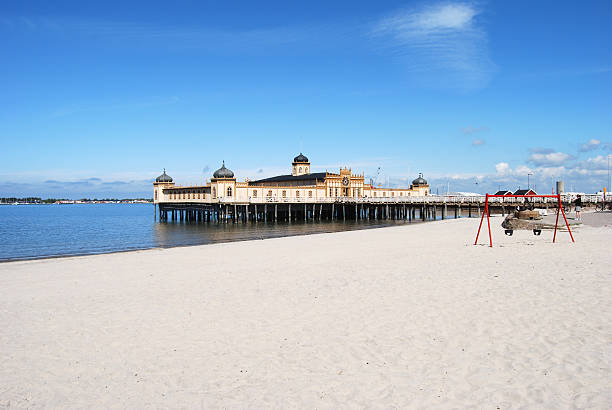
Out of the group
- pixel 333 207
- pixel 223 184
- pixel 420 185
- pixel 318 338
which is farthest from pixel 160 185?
pixel 318 338

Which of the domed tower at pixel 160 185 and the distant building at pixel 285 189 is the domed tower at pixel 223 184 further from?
the domed tower at pixel 160 185

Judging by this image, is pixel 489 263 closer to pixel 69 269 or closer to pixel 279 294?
pixel 279 294

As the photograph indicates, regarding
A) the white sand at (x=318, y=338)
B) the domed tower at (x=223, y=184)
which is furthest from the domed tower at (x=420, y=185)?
the white sand at (x=318, y=338)

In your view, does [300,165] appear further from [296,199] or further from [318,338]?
[318,338]

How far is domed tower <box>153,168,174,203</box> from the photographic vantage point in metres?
69.6

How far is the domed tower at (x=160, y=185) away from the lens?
2741 inches

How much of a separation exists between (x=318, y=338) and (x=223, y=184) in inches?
2048

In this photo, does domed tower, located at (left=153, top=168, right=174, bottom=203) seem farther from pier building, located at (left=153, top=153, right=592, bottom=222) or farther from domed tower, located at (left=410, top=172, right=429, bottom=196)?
domed tower, located at (left=410, top=172, right=429, bottom=196)

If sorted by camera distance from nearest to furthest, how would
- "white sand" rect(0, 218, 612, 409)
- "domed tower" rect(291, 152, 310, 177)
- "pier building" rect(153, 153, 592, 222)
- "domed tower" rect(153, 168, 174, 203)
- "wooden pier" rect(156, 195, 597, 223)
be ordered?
"white sand" rect(0, 218, 612, 409) < "wooden pier" rect(156, 195, 597, 223) < "pier building" rect(153, 153, 592, 222) < "domed tower" rect(153, 168, 174, 203) < "domed tower" rect(291, 152, 310, 177)

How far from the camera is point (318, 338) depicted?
757 cm

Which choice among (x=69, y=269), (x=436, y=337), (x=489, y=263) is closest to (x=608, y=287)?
(x=489, y=263)

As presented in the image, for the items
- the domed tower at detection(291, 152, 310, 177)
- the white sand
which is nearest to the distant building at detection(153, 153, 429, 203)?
the domed tower at detection(291, 152, 310, 177)

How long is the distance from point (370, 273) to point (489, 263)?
3.98 m

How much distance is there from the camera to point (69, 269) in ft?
54.2
